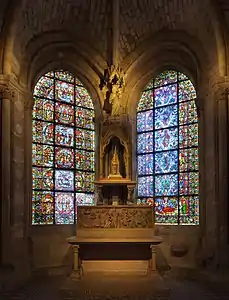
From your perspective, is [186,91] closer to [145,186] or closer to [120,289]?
[145,186]

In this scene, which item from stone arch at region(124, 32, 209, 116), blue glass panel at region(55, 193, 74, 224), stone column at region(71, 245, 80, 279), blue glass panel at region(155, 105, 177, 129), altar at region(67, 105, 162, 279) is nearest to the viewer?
stone column at region(71, 245, 80, 279)

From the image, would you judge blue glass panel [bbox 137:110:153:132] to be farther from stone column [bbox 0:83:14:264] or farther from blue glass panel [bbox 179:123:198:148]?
stone column [bbox 0:83:14:264]

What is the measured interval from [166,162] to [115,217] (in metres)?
3.29

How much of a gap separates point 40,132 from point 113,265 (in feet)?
13.4

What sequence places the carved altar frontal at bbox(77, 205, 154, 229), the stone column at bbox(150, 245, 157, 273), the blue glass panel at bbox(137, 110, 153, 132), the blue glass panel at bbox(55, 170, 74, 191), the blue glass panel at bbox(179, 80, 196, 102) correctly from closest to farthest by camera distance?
the stone column at bbox(150, 245, 157, 273) → the carved altar frontal at bbox(77, 205, 154, 229) → the blue glass panel at bbox(55, 170, 74, 191) → the blue glass panel at bbox(179, 80, 196, 102) → the blue glass panel at bbox(137, 110, 153, 132)

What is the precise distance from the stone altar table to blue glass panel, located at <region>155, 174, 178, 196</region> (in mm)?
2625

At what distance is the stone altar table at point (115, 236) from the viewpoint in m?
11.9

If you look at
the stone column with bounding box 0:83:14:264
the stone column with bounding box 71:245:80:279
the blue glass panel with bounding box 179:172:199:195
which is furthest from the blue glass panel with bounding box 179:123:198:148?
the stone column with bounding box 0:83:14:264

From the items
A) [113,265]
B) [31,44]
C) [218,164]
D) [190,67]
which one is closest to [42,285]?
[113,265]

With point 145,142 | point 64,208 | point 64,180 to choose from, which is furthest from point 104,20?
point 64,208

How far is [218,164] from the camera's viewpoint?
41.7 feet

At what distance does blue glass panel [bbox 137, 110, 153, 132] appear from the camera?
1540cm

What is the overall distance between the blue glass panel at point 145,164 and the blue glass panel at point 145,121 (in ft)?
2.46

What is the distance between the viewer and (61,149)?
14.8 metres
